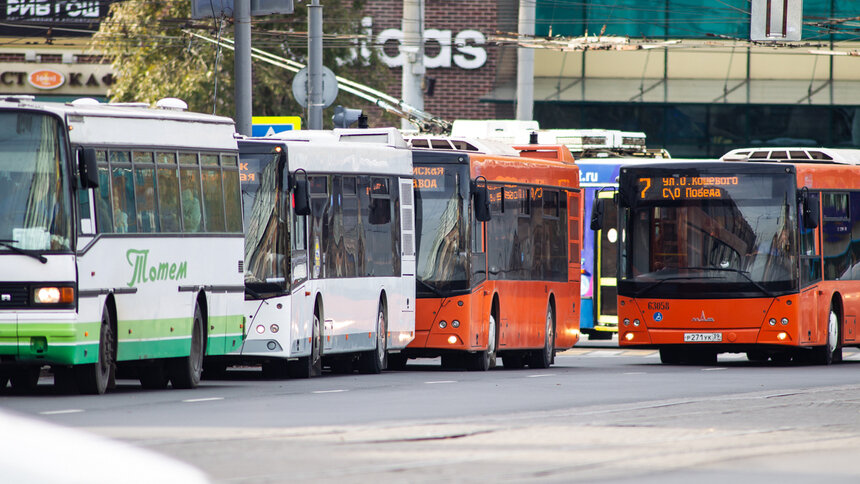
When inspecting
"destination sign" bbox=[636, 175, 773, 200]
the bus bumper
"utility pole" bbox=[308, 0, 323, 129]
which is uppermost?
"utility pole" bbox=[308, 0, 323, 129]

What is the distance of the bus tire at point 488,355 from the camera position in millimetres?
24312

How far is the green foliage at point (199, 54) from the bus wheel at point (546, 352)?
1112 cm

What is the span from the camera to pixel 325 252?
21.6 meters

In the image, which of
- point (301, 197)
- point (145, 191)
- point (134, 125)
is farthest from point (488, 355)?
point (134, 125)

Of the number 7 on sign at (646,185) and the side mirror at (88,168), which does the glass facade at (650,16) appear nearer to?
the number 7 on sign at (646,185)

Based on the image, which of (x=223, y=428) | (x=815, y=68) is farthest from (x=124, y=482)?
(x=815, y=68)

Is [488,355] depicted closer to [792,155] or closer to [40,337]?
[792,155]

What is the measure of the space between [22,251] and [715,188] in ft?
43.1

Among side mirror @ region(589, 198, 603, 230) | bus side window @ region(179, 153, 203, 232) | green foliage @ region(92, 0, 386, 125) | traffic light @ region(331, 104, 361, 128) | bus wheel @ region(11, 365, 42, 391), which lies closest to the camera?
bus wheel @ region(11, 365, 42, 391)

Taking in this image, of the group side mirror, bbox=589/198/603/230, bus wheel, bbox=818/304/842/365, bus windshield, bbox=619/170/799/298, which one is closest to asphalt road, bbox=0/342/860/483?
bus windshield, bbox=619/170/799/298

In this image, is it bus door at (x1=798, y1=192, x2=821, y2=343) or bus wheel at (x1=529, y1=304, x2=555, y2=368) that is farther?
bus wheel at (x1=529, y1=304, x2=555, y2=368)

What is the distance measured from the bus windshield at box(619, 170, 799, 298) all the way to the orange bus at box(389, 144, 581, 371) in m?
1.33

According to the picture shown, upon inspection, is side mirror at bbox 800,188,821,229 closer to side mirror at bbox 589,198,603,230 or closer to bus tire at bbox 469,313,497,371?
side mirror at bbox 589,198,603,230

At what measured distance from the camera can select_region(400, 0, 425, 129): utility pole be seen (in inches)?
1328
